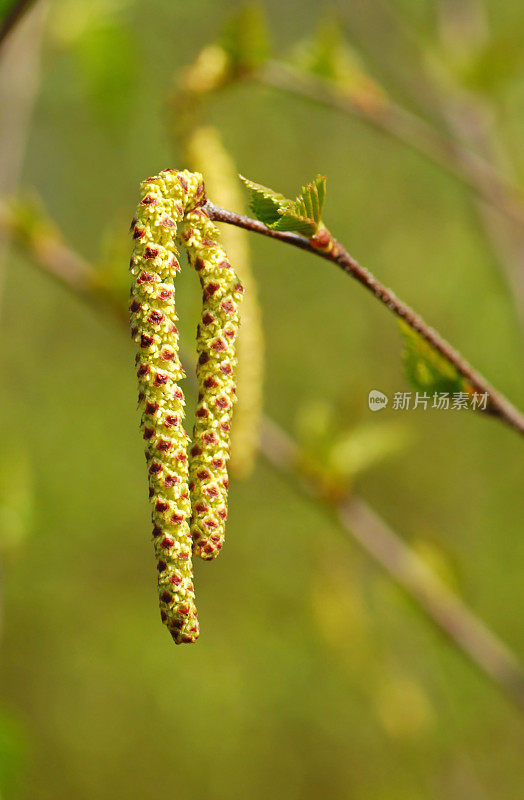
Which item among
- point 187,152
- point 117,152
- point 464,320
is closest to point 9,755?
point 187,152

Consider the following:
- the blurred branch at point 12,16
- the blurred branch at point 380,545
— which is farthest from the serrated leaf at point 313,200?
the blurred branch at point 380,545

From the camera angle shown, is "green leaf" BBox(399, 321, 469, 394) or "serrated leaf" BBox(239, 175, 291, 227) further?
"green leaf" BBox(399, 321, 469, 394)

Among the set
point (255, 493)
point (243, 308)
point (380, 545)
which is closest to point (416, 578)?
point (380, 545)

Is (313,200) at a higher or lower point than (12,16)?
lower

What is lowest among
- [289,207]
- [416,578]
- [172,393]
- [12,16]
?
[416,578]

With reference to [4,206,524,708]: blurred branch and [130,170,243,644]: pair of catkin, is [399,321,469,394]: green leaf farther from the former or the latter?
[4,206,524,708]: blurred branch

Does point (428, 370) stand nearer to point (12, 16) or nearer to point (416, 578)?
point (12, 16)

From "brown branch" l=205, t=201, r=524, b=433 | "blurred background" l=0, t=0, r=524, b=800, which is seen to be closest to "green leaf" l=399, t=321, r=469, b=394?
"brown branch" l=205, t=201, r=524, b=433
